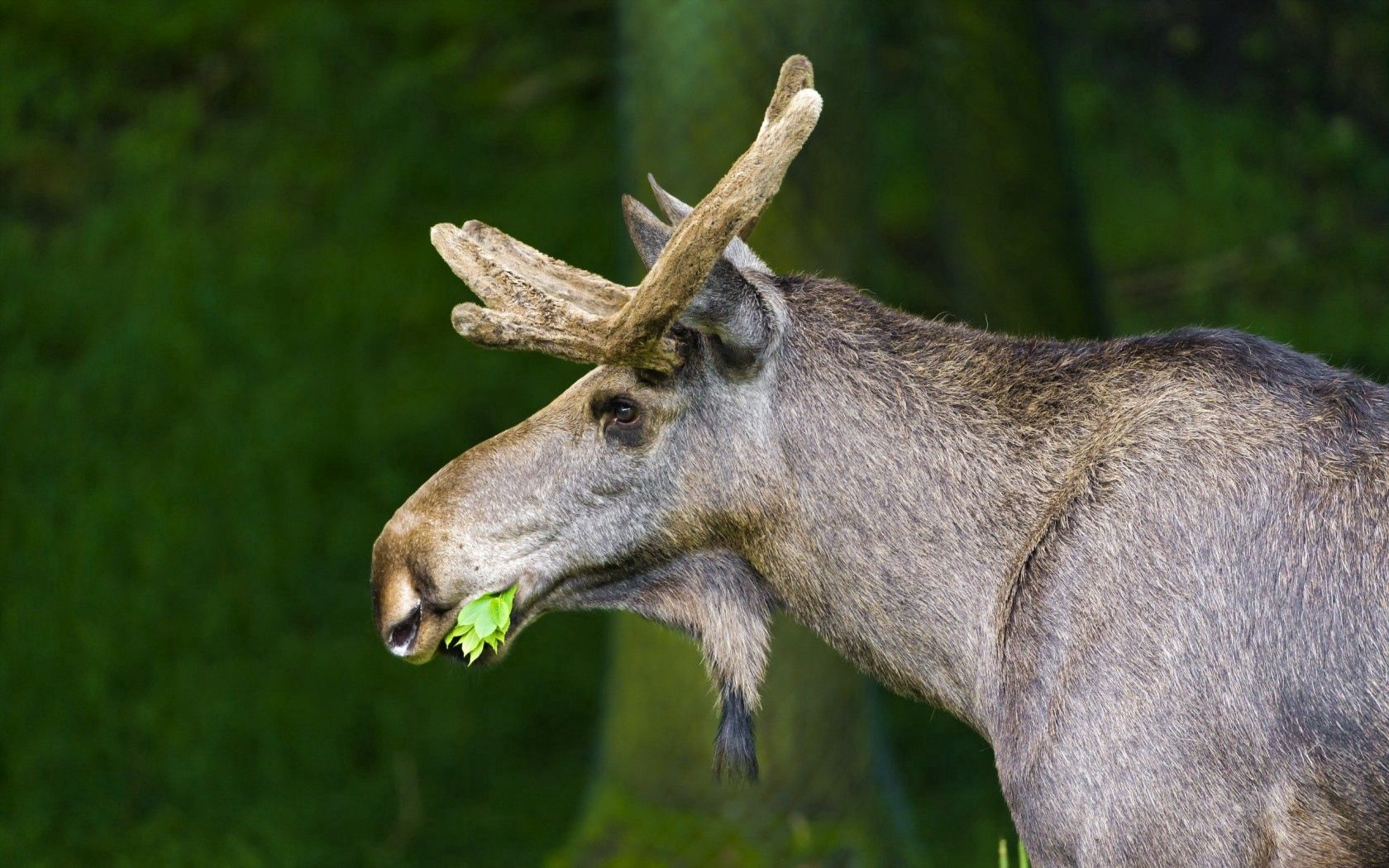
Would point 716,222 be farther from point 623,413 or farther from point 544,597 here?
point 544,597

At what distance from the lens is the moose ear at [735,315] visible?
4.05m

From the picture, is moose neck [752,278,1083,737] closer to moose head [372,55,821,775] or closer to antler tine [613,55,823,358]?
moose head [372,55,821,775]

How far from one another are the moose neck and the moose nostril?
0.89 metres

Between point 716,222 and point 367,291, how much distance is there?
6.77 metres

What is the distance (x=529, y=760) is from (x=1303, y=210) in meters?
5.75

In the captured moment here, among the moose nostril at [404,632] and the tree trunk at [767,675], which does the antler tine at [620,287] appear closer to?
the moose nostril at [404,632]

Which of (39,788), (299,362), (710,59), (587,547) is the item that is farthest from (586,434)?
(299,362)

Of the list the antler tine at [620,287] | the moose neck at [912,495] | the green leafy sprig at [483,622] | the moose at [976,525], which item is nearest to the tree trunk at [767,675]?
the moose at [976,525]

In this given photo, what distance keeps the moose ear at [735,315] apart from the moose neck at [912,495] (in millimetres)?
99

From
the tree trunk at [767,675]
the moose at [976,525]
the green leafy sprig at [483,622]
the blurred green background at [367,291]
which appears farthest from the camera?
the blurred green background at [367,291]

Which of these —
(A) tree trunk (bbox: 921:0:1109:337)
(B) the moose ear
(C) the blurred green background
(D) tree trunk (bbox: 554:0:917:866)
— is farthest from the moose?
(A) tree trunk (bbox: 921:0:1109:337)

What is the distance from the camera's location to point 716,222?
3.90m

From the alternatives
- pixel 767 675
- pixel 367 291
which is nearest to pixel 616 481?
pixel 767 675

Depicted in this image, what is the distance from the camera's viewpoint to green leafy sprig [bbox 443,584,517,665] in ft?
13.8
